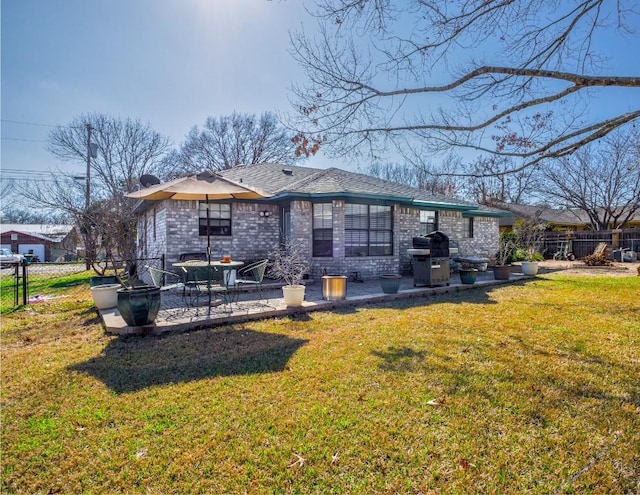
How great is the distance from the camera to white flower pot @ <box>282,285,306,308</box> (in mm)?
6570

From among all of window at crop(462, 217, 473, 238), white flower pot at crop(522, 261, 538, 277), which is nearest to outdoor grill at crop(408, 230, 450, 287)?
white flower pot at crop(522, 261, 538, 277)

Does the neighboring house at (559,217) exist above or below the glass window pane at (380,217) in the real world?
above

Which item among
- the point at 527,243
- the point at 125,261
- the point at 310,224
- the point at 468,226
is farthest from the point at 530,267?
the point at 125,261

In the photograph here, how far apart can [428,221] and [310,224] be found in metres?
5.76

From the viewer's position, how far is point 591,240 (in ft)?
69.0

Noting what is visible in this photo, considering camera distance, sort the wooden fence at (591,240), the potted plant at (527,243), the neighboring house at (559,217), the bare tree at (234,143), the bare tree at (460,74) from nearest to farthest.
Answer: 1. the bare tree at (460,74)
2. the potted plant at (527,243)
3. the wooden fence at (591,240)
4. the neighboring house at (559,217)
5. the bare tree at (234,143)

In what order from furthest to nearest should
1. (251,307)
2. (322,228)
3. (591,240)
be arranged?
(591,240) → (322,228) → (251,307)

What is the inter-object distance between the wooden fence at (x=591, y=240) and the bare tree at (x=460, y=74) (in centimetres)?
1931

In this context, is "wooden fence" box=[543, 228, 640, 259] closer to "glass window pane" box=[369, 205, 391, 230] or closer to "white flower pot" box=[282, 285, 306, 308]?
"glass window pane" box=[369, 205, 391, 230]

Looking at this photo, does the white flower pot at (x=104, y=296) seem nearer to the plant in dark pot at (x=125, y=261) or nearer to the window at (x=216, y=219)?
the plant in dark pot at (x=125, y=261)

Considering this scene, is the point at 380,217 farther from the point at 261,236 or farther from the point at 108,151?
the point at 108,151

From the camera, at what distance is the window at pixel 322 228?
1085 centimetres

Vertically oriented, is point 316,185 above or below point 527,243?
above

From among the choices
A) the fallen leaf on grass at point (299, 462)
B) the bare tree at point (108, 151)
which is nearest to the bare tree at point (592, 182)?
the fallen leaf on grass at point (299, 462)
